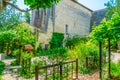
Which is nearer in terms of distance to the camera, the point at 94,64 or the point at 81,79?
the point at 81,79

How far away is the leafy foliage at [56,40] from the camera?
2909 cm

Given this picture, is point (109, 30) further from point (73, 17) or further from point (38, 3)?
point (73, 17)

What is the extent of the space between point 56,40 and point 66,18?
17.0ft

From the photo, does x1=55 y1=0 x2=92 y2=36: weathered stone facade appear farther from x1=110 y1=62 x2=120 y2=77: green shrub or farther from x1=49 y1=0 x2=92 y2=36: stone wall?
x1=110 y1=62 x2=120 y2=77: green shrub

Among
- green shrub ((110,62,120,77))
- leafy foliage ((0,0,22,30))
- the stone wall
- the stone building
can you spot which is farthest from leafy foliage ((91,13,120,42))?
leafy foliage ((0,0,22,30))

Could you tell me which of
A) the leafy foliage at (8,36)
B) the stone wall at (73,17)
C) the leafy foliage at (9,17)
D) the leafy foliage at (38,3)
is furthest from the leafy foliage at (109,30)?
the leafy foliage at (9,17)

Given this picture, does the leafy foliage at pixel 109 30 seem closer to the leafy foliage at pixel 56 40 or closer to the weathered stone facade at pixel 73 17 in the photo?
the leafy foliage at pixel 56 40

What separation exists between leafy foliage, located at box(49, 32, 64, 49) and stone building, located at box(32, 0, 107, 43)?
0.99m

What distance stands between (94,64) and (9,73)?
4648 millimetres

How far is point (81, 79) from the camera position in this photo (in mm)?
11477

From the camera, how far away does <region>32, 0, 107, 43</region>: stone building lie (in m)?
31.1

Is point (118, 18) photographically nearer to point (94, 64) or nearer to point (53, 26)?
point (94, 64)

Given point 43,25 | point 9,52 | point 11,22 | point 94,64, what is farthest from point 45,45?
point 94,64

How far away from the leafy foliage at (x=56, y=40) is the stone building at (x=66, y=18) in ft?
3.26
